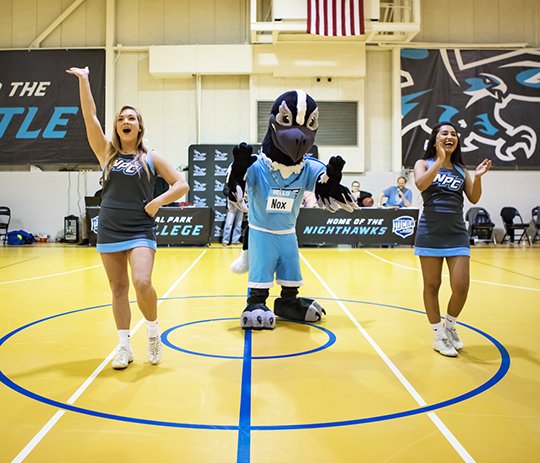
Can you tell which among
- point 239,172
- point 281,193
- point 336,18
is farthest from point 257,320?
point 336,18

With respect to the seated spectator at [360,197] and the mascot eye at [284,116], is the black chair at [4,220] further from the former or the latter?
the mascot eye at [284,116]

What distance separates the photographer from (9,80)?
15000 millimetres

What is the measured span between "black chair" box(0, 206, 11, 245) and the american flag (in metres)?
9.90

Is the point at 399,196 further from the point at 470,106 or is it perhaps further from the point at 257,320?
the point at 257,320

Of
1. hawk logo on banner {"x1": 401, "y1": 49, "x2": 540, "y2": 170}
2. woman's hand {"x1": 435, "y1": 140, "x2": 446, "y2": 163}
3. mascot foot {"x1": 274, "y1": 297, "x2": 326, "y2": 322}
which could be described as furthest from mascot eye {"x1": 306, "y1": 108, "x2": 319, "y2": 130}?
hawk logo on banner {"x1": 401, "y1": 49, "x2": 540, "y2": 170}

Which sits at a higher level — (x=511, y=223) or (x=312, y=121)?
(x=312, y=121)

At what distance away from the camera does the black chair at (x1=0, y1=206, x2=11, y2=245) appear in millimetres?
14320

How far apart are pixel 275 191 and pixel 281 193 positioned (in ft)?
0.18

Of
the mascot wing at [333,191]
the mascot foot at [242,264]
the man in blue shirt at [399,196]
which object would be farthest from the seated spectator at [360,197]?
the mascot wing at [333,191]

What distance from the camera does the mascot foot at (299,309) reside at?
4.38 meters

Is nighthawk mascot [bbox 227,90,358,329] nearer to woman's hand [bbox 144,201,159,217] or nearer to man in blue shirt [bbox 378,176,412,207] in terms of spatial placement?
woman's hand [bbox 144,201,159,217]

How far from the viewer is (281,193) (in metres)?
4.24

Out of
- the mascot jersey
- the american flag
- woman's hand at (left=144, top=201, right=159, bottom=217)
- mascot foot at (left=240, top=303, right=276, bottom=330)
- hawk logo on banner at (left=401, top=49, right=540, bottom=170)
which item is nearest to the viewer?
woman's hand at (left=144, top=201, right=159, bottom=217)

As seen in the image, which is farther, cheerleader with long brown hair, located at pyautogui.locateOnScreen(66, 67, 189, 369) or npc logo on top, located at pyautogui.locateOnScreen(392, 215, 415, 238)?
npc logo on top, located at pyautogui.locateOnScreen(392, 215, 415, 238)
